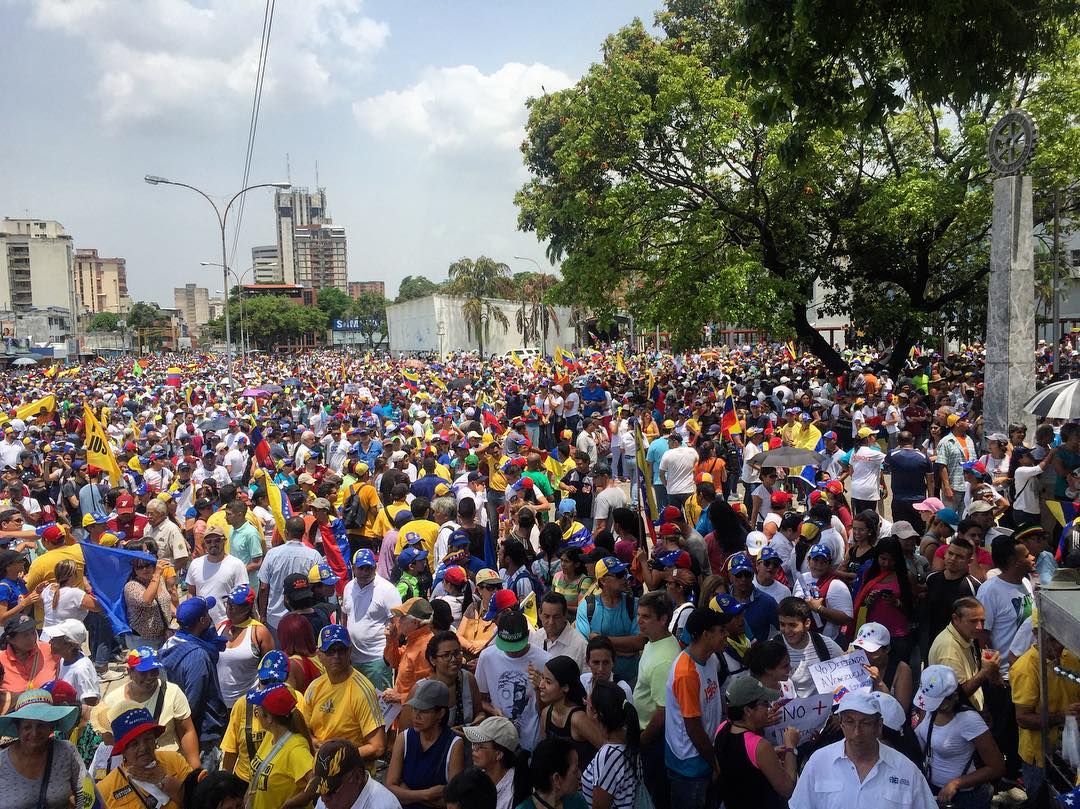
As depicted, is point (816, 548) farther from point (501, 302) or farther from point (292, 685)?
point (501, 302)

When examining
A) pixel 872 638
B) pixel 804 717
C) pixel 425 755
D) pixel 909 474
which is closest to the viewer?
pixel 425 755

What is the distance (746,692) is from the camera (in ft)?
12.2

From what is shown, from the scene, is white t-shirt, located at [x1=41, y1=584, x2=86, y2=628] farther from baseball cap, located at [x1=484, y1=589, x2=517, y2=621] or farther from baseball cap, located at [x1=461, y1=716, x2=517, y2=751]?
baseball cap, located at [x1=461, y1=716, x2=517, y2=751]

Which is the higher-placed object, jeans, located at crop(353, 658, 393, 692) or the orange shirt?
the orange shirt

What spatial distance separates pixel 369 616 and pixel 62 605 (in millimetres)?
2478

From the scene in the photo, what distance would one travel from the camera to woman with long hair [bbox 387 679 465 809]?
13.2ft

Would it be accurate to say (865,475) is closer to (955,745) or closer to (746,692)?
(955,745)

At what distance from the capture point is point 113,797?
12.6 feet

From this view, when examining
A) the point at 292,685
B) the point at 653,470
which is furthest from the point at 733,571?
the point at 653,470

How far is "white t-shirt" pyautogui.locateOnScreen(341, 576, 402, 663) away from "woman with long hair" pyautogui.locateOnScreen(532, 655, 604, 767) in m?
1.94

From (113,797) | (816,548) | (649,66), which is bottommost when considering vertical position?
(113,797)

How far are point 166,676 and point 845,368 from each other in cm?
2072

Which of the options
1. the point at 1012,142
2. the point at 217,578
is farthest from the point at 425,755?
the point at 1012,142

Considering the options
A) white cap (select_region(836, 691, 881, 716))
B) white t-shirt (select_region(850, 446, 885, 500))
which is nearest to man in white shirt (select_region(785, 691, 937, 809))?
white cap (select_region(836, 691, 881, 716))
